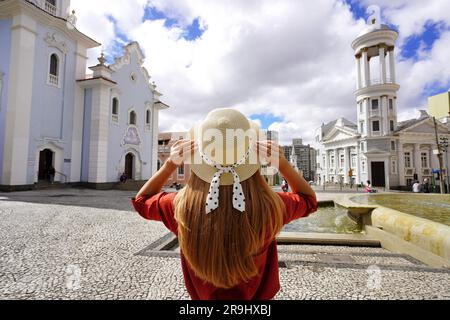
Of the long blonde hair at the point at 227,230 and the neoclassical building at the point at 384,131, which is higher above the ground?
the neoclassical building at the point at 384,131

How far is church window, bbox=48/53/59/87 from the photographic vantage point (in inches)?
654

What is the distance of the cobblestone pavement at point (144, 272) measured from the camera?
287 cm

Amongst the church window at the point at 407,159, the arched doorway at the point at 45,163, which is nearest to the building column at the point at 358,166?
the church window at the point at 407,159

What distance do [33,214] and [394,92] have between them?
129 ft

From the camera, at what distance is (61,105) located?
17172 mm

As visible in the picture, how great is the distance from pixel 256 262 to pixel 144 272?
2.77 meters

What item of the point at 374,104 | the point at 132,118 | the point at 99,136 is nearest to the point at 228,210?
the point at 99,136

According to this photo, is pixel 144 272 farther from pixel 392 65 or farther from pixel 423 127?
pixel 423 127

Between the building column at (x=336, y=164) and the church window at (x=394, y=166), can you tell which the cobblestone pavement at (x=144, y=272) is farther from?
the building column at (x=336, y=164)

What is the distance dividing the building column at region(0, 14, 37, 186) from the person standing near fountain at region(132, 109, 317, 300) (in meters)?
17.7

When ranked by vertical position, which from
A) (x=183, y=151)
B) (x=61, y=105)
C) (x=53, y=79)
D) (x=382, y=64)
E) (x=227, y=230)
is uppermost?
(x=382, y=64)

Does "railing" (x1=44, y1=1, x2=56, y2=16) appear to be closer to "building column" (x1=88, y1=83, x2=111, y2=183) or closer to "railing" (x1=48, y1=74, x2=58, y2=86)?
"railing" (x1=48, y1=74, x2=58, y2=86)

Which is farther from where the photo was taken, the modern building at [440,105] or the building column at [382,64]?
the building column at [382,64]

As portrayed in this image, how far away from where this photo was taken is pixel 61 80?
679 inches
